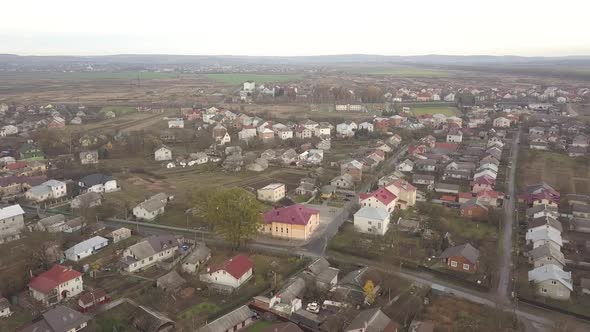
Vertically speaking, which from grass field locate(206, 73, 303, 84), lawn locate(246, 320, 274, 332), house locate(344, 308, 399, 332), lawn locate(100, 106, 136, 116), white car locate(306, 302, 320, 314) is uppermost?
house locate(344, 308, 399, 332)

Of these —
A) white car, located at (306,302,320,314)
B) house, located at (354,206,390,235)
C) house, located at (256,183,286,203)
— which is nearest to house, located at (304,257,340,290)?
white car, located at (306,302,320,314)

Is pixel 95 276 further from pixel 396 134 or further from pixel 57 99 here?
pixel 57 99

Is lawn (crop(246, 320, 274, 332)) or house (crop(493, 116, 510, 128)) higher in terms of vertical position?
house (crop(493, 116, 510, 128))

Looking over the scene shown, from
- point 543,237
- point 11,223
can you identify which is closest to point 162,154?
point 11,223

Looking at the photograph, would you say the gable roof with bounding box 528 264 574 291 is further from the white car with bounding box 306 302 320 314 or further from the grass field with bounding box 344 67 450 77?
the grass field with bounding box 344 67 450 77

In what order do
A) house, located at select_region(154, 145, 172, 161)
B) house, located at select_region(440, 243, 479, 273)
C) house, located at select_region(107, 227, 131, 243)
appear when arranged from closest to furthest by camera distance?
house, located at select_region(440, 243, 479, 273) < house, located at select_region(107, 227, 131, 243) < house, located at select_region(154, 145, 172, 161)

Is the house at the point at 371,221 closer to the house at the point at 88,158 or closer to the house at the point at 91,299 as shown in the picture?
the house at the point at 91,299

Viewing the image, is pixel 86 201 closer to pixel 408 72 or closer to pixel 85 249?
pixel 85 249
